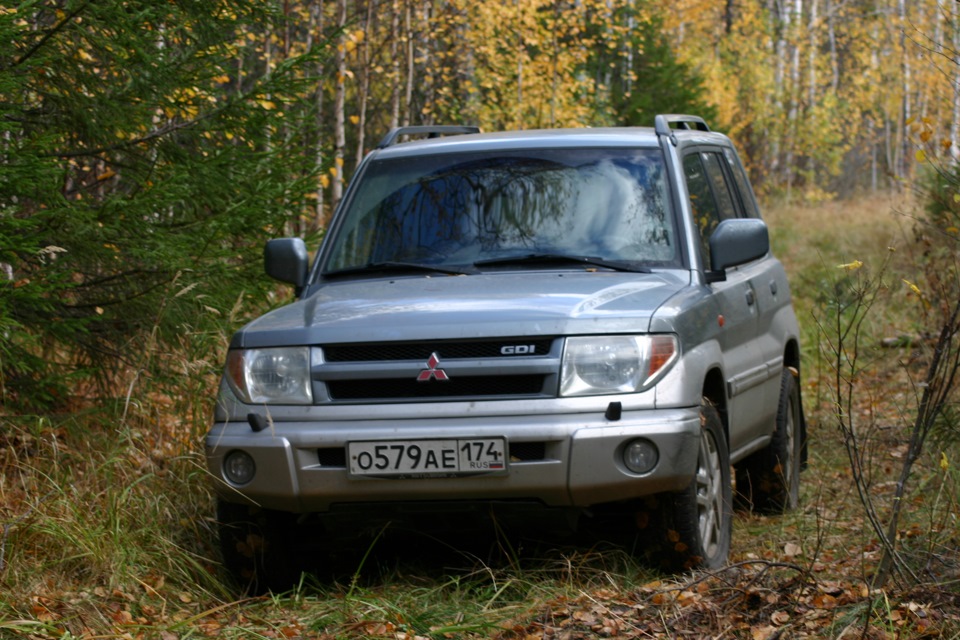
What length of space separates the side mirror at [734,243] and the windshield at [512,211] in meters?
0.17

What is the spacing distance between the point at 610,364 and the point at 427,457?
2.25 feet

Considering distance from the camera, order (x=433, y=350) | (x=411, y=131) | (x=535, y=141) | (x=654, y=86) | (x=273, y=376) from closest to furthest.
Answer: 1. (x=433, y=350)
2. (x=273, y=376)
3. (x=535, y=141)
4. (x=411, y=131)
5. (x=654, y=86)

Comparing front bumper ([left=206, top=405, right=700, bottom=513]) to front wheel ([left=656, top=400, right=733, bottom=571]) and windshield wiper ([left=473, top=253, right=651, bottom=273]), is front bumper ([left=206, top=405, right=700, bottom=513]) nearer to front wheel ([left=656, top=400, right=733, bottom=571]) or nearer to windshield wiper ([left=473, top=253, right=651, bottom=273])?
front wheel ([left=656, top=400, right=733, bottom=571])

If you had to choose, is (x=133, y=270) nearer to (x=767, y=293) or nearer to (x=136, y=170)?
(x=136, y=170)

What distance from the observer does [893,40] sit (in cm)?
4406

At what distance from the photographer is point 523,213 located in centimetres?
568

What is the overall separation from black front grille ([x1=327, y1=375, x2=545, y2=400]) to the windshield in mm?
936

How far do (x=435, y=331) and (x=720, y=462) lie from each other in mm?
1294

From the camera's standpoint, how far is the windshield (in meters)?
5.55

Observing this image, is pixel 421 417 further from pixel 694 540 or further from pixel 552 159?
pixel 552 159

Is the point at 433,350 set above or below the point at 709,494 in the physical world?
above

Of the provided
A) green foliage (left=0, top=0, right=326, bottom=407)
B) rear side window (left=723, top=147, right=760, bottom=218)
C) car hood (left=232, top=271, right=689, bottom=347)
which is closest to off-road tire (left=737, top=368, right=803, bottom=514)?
rear side window (left=723, top=147, right=760, bottom=218)

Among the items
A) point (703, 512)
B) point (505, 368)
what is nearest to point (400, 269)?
point (505, 368)

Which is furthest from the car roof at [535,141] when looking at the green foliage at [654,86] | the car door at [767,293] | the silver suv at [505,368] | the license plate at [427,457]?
the green foliage at [654,86]
